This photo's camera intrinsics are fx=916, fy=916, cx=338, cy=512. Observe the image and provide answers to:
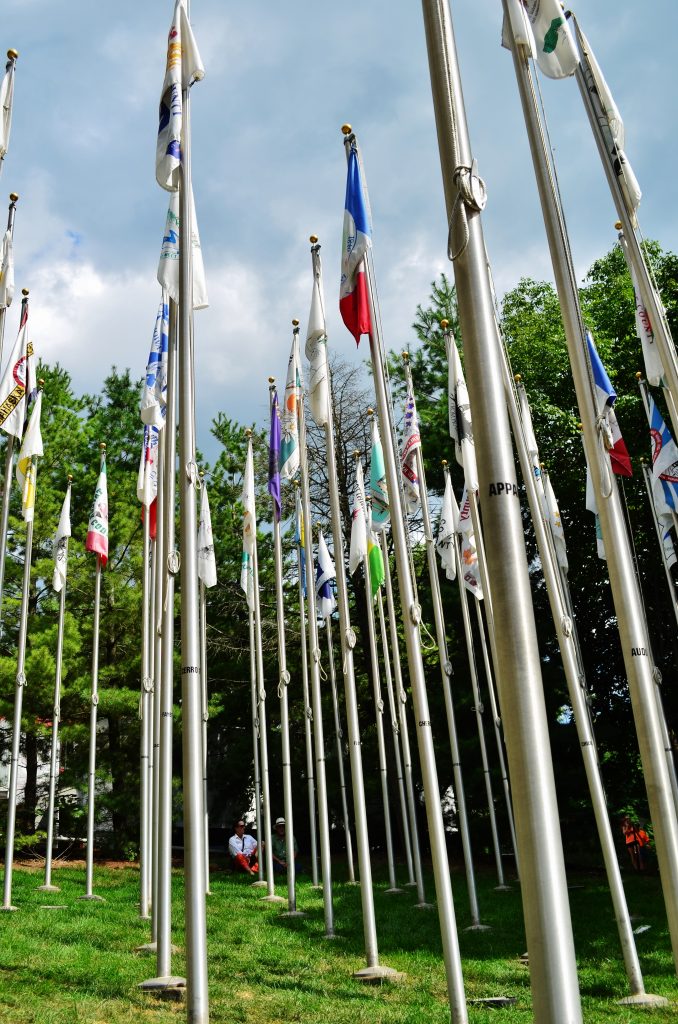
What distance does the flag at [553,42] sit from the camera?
8.24 meters

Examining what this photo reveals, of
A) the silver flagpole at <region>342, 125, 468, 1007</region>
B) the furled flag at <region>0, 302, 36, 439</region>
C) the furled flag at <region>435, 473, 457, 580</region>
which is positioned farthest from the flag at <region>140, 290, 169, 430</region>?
the furled flag at <region>435, 473, 457, 580</region>

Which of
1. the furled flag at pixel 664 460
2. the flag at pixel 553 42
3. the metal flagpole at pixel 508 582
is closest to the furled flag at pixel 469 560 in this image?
the furled flag at pixel 664 460

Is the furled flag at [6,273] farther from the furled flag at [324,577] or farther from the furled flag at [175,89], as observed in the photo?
the furled flag at [324,577]

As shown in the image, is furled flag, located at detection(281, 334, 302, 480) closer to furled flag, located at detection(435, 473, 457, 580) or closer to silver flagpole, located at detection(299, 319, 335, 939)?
silver flagpole, located at detection(299, 319, 335, 939)

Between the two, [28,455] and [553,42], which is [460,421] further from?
[28,455]

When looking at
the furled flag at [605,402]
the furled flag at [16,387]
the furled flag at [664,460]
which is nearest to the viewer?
the furled flag at [605,402]

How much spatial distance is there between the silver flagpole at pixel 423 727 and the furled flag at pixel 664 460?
534cm

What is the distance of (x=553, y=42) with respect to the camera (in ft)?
27.3

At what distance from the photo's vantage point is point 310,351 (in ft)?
37.6

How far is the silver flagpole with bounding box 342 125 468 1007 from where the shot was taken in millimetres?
7363

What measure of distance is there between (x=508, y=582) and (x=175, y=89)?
6.89m

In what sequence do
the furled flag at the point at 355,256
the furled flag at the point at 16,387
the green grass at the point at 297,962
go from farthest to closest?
the furled flag at the point at 16,387 < the furled flag at the point at 355,256 < the green grass at the point at 297,962

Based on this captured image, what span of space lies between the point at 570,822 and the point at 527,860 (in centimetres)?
1890

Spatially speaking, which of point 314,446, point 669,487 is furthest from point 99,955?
point 314,446
